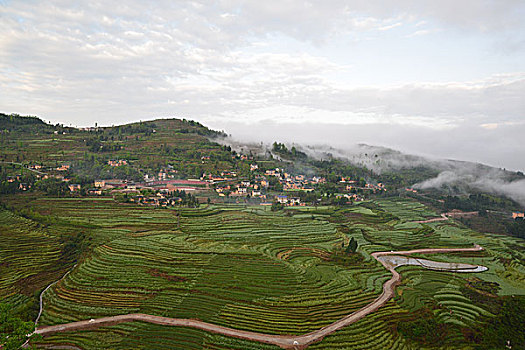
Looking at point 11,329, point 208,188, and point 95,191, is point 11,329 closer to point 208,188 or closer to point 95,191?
point 95,191

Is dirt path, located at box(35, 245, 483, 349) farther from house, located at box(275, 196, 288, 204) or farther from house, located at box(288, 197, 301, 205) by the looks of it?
house, located at box(288, 197, 301, 205)

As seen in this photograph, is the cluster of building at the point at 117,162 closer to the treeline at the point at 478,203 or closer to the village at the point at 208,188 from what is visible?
the village at the point at 208,188

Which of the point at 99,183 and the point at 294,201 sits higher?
the point at 99,183

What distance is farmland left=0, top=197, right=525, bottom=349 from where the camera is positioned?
33.0m

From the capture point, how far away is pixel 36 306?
36750mm

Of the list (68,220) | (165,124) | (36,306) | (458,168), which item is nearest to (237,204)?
(68,220)

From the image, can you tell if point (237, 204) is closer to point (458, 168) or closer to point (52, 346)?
point (52, 346)

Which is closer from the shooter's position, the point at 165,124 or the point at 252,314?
the point at 252,314

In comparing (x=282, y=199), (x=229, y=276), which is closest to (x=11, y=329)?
(x=229, y=276)

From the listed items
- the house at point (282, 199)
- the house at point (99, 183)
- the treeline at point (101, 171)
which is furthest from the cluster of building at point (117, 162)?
the house at point (282, 199)

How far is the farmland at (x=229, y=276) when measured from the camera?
108ft

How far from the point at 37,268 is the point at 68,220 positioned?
775 inches

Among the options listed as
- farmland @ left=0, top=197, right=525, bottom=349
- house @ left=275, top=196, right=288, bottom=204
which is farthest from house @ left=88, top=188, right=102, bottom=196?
house @ left=275, top=196, right=288, bottom=204

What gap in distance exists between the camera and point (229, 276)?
1780 inches
